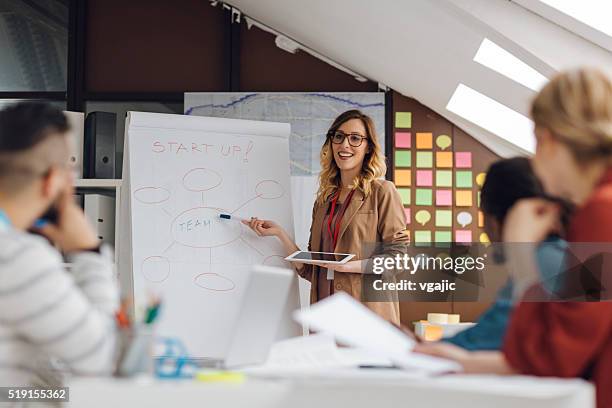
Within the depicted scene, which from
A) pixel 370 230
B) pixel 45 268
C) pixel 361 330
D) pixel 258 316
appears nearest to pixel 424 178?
pixel 370 230

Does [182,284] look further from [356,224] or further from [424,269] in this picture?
[424,269]

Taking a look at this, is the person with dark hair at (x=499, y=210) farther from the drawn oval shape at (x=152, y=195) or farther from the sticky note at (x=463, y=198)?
the sticky note at (x=463, y=198)

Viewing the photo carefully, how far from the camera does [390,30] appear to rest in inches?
146

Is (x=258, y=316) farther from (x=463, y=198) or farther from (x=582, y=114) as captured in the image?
(x=463, y=198)

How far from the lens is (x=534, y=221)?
1.26m

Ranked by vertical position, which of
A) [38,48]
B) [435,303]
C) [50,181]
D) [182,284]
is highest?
[38,48]

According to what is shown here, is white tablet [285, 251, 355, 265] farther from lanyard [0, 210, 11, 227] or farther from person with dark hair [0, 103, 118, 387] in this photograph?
lanyard [0, 210, 11, 227]

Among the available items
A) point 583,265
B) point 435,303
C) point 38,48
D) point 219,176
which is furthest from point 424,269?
point 583,265

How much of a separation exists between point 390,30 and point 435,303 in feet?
6.80

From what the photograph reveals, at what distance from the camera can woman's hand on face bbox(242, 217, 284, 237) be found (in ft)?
10.1

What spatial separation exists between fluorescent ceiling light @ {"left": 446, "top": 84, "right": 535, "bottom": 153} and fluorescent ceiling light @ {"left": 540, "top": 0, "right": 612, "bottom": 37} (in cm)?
170

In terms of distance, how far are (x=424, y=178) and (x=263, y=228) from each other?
2043mm

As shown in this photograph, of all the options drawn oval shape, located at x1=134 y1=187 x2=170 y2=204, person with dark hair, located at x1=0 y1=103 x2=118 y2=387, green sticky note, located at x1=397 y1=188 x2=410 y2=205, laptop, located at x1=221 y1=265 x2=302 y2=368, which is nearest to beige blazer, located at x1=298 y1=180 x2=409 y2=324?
drawn oval shape, located at x1=134 y1=187 x2=170 y2=204

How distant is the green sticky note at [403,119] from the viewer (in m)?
4.91
